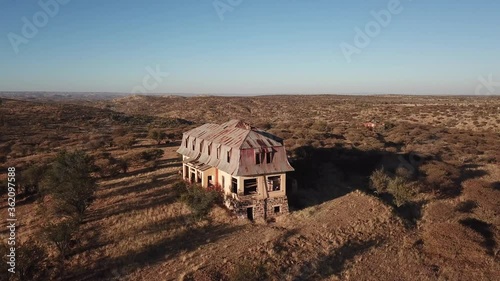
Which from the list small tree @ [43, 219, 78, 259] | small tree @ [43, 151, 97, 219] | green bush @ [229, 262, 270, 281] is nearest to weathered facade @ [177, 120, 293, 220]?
green bush @ [229, 262, 270, 281]

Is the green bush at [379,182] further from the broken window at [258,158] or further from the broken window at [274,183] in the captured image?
the broken window at [258,158]

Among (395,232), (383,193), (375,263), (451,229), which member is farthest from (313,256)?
(383,193)

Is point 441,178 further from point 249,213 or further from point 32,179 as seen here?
point 32,179

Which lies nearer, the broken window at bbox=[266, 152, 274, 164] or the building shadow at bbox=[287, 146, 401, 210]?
the broken window at bbox=[266, 152, 274, 164]

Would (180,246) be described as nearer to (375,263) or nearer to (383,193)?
(375,263)

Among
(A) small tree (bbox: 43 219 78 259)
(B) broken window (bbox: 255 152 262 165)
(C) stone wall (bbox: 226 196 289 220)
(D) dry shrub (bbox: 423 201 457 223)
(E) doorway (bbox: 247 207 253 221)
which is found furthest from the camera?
(D) dry shrub (bbox: 423 201 457 223)

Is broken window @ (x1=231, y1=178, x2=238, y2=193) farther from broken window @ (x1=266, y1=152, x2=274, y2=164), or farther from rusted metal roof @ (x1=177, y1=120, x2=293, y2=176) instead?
broken window @ (x1=266, y1=152, x2=274, y2=164)

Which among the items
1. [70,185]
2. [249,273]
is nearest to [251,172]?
[249,273]
